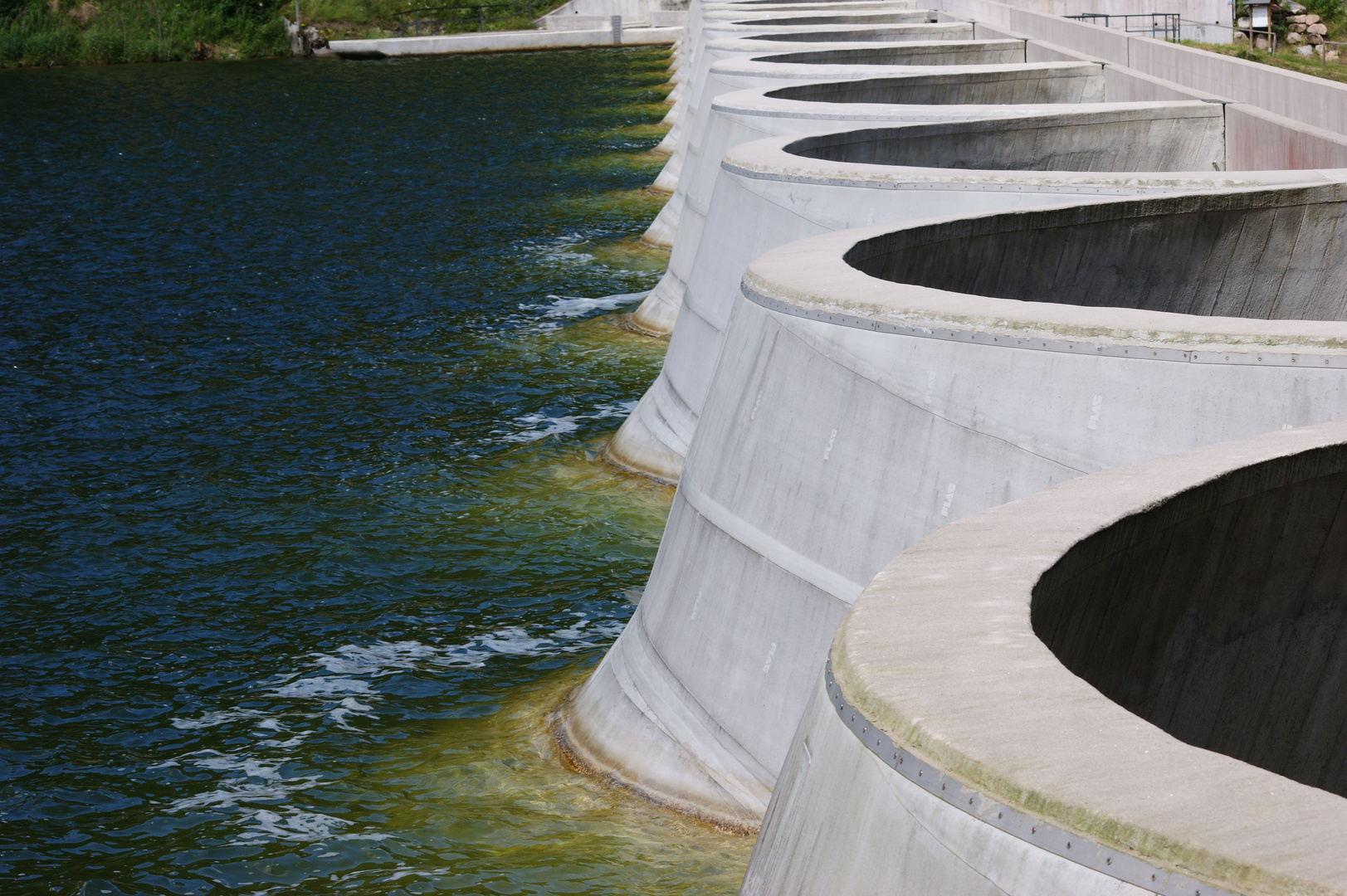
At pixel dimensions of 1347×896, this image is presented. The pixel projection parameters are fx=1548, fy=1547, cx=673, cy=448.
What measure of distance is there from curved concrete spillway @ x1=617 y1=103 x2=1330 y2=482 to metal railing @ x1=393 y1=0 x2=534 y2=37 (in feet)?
253

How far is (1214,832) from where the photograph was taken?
140 inches

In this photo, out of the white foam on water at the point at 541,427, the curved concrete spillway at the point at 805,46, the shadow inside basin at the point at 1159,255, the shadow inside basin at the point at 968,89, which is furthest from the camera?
the curved concrete spillway at the point at 805,46

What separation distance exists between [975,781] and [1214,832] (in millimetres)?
619

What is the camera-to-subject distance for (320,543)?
1677cm

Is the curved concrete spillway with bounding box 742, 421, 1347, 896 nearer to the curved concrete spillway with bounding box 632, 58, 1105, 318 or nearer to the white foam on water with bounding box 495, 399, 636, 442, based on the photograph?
the curved concrete spillway with bounding box 632, 58, 1105, 318

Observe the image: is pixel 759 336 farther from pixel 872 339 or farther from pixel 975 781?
pixel 975 781

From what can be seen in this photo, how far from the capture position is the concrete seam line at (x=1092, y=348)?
24.1 ft

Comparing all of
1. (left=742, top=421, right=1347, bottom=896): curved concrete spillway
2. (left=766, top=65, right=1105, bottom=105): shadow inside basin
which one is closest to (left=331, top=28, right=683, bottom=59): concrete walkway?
(left=766, top=65, right=1105, bottom=105): shadow inside basin

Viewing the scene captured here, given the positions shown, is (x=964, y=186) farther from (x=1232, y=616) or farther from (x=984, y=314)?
(x=1232, y=616)

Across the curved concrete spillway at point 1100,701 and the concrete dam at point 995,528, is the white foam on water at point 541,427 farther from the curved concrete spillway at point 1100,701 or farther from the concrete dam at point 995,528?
the curved concrete spillway at point 1100,701

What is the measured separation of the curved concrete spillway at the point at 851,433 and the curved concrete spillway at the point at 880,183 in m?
1.42

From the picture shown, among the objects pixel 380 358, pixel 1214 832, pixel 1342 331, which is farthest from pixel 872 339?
pixel 380 358

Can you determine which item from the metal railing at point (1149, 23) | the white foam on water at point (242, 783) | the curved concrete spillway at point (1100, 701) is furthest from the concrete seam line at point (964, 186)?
the metal railing at point (1149, 23)

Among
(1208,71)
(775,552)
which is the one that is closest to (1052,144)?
(1208,71)
